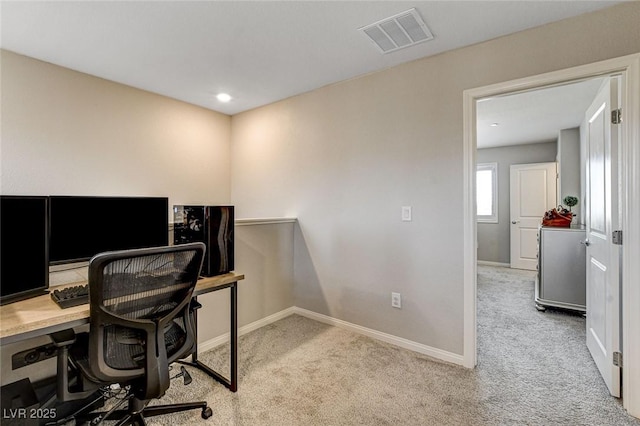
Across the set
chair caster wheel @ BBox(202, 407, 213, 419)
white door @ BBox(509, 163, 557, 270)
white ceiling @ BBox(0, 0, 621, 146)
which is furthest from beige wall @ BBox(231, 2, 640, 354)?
white door @ BBox(509, 163, 557, 270)

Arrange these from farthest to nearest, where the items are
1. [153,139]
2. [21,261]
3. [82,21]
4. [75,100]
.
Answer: [153,139]
[75,100]
[82,21]
[21,261]

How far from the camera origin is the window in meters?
6.09

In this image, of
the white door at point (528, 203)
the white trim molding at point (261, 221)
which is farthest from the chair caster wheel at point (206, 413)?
the white door at point (528, 203)

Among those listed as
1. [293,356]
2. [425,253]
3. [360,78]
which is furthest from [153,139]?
[425,253]

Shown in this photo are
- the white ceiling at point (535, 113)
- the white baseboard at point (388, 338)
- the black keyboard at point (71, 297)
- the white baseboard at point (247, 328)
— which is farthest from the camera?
the white ceiling at point (535, 113)

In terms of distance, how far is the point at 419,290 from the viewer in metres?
2.50

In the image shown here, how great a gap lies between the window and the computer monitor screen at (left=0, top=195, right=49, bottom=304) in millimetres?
6727

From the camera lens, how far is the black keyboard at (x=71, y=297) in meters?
1.41

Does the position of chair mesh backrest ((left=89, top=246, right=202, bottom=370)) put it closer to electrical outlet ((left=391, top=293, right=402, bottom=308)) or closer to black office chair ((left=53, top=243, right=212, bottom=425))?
black office chair ((left=53, top=243, right=212, bottom=425))

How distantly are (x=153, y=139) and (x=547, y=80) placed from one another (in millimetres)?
3531

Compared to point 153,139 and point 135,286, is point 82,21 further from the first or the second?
point 135,286

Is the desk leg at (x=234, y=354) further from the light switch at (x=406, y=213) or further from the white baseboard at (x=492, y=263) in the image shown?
the white baseboard at (x=492, y=263)

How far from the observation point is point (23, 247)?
1505 mm

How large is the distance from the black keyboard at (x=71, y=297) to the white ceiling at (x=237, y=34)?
1669mm
